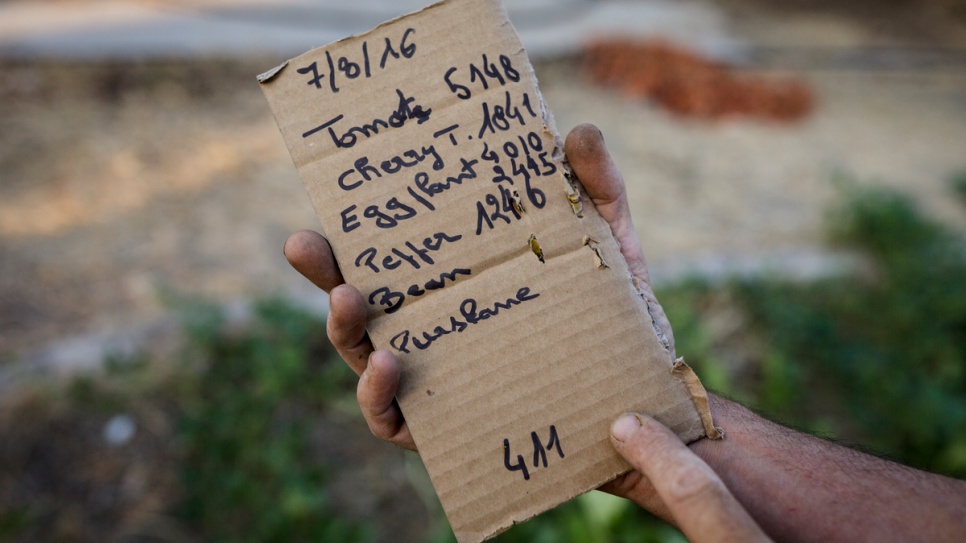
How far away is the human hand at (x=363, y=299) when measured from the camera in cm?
122

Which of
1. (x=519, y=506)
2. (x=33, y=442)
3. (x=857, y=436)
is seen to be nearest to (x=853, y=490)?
(x=519, y=506)

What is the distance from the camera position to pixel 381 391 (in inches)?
48.0

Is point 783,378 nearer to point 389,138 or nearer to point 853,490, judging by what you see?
point 853,490

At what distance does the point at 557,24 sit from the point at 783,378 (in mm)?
5803

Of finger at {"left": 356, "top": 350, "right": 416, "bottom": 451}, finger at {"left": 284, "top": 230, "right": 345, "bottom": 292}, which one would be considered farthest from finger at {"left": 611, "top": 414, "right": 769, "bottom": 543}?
finger at {"left": 284, "top": 230, "right": 345, "bottom": 292}

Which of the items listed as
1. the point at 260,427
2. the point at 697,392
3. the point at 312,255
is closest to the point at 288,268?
the point at 260,427

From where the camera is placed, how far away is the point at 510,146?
4.36ft

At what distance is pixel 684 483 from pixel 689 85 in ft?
17.4

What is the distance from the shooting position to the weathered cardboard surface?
1231mm

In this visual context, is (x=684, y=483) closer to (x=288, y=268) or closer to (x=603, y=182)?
(x=603, y=182)

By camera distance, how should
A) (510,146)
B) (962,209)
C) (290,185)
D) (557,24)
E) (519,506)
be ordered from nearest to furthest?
1. (519,506)
2. (510,146)
3. (290,185)
4. (962,209)
5. (557,24)

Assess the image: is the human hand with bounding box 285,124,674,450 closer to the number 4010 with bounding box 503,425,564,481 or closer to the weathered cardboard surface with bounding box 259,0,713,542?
the weathered cardboard surface with bounding box 259,0,713,542

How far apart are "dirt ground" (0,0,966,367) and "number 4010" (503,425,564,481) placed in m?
1.96

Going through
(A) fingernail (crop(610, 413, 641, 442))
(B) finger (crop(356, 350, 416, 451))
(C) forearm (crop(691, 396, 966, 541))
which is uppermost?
(B) finger (crop(356, 350, 416, 451))
